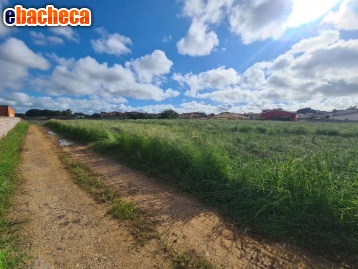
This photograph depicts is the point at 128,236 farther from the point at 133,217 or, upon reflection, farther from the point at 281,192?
the point at 281,192

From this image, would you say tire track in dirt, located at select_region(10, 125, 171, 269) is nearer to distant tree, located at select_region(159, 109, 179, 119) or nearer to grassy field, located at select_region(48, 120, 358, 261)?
grassy field, located at select_region(48, 120, 358, 261)

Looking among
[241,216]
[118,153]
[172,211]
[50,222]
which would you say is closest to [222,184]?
[241,216]

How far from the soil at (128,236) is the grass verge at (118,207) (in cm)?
11

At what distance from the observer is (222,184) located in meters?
4.21

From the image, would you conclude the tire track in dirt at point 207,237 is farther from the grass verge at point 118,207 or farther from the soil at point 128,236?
the grass verge at point 118,207

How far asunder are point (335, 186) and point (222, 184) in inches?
77.5

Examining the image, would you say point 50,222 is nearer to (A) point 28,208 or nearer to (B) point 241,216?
(A) point 28,208

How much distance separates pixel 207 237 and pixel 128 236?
3.81 ft

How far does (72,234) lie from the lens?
2834 mm

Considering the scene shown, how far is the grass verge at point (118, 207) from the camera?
290cm

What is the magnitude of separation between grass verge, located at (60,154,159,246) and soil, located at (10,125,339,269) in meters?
0.11

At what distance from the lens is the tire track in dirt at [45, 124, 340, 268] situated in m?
2.47

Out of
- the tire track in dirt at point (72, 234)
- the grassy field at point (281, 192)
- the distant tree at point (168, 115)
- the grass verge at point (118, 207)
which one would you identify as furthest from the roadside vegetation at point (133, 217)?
the distant tree at point (168, 115)

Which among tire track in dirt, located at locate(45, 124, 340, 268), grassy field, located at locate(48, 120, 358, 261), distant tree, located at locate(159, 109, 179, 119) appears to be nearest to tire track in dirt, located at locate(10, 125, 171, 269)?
tire track in dirt, located at locate(45, 124, 340, 268)
